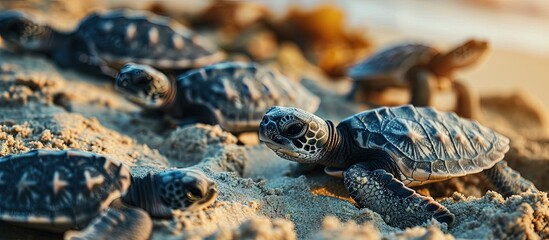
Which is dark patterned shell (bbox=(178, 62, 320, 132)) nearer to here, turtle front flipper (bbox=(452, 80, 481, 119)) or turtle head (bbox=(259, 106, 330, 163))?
turtle head (bbox=(259, 106, 330, 163))

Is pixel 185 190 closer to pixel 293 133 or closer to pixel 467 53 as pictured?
pixel 293 133

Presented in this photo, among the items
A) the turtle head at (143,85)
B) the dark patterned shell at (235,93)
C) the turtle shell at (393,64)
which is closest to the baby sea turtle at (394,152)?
the dark patterned shell at (235,93)

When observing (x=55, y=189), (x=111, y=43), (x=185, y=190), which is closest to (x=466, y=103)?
(x=111, y=43)

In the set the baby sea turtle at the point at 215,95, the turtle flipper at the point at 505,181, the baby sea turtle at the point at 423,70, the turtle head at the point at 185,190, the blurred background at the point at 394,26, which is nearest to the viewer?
the turtle head at the point at 185,190

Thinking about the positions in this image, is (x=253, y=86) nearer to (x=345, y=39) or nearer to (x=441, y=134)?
(x=441, y=134)

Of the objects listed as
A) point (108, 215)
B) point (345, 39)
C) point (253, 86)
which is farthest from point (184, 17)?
point (108, 215)

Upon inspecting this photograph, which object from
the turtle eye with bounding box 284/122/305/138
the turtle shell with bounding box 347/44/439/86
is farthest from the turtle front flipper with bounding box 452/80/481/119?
the turtle eye with bounding box 284/122/305/138

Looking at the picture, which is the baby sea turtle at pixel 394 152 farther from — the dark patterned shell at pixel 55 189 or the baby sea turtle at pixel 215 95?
the baby sea turtle at pixel 215 95
